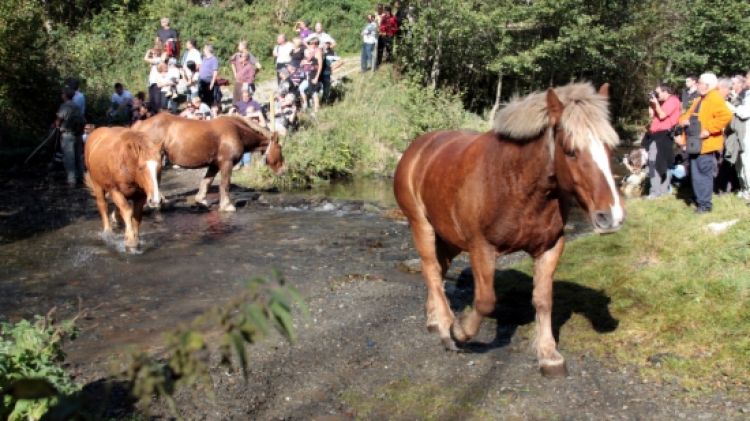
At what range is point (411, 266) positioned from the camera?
34.6 ft

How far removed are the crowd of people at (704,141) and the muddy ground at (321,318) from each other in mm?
3486

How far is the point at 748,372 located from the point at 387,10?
23.4 meters

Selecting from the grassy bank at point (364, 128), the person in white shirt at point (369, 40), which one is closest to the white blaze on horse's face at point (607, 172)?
the grassy bank at point (364, 128)

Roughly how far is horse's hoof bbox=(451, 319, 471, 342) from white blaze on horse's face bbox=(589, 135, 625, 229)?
1.97m

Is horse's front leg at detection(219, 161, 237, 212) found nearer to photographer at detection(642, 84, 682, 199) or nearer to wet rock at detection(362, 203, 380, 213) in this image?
wet rock at detection(362, 203, 380, 213)

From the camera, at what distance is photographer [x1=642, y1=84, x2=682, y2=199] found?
12617 millimetres

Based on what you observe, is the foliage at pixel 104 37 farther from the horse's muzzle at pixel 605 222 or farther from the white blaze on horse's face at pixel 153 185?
the horse's muzzle at pixel 605 222

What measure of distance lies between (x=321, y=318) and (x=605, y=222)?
3681 mm

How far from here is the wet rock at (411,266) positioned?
10406 mm

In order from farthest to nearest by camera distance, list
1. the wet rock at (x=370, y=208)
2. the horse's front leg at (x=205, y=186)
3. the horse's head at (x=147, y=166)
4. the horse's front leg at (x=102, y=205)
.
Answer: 1. the horse's front leg at (x=205, y=186)
2. the wet rock at (x=370, y=208)
3. the horse's front leg at (x=102, y=205)
4. the horse's head at (x=147, y=166)

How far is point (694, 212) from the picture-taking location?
11.0 meters

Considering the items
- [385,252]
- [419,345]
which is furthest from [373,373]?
[385,252]

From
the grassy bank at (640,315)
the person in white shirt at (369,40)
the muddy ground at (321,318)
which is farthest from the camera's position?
the person in white shirt at (369,40)

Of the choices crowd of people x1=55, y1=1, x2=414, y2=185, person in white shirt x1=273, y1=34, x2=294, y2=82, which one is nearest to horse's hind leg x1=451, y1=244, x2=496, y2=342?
crowd of people x1=55, y1=1, x2=414, y2=185
